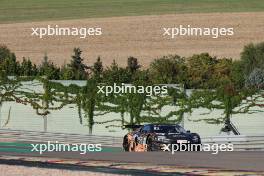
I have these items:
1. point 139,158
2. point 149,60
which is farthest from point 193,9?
point 139,158

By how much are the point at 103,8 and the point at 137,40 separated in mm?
8740

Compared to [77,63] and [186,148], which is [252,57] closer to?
[77,63]

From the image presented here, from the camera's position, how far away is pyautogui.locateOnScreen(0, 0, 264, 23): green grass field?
71438 millimetres

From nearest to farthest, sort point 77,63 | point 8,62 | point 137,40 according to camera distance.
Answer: point 8,62 → point 77,63 → point 137,40

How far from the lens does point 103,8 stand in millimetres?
74500

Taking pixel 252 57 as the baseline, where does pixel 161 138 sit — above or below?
below

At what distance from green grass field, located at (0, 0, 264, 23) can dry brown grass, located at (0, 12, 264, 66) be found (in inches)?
52.5

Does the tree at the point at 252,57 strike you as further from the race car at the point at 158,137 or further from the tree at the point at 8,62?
the race car at the point at 158,137

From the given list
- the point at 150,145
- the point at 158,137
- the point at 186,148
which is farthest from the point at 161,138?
the point at 186,148

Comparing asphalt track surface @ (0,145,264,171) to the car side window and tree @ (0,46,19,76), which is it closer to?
the car side window

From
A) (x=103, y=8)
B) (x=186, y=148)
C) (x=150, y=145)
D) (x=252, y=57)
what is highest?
(x=103, y=8)

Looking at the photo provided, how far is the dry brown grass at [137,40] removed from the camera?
64.6 m

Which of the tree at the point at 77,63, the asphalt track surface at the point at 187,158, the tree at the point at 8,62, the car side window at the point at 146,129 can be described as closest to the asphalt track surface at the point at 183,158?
the asphalt track surface at the point at 187,158

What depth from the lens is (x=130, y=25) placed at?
2729 inches
